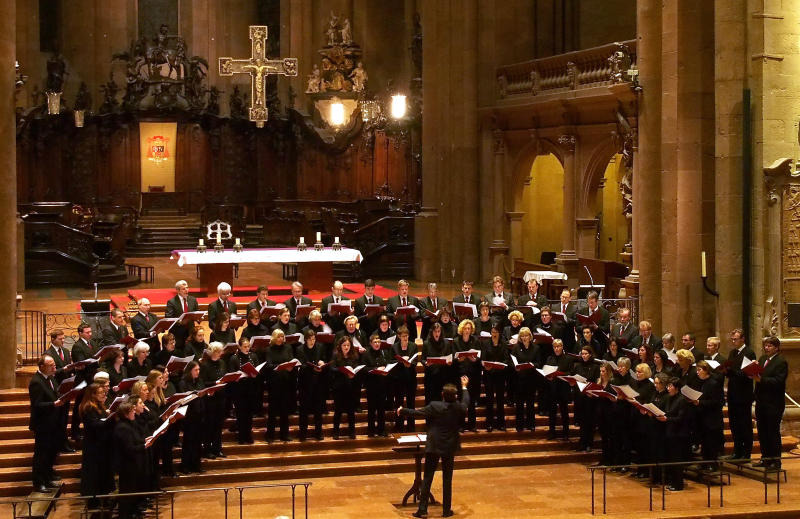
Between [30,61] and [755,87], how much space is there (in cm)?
2652

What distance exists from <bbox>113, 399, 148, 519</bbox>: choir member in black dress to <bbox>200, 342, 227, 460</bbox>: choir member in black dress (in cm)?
194

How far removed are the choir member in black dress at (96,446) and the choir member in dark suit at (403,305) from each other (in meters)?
4.76

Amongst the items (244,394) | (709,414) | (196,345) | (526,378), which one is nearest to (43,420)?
(196,345)

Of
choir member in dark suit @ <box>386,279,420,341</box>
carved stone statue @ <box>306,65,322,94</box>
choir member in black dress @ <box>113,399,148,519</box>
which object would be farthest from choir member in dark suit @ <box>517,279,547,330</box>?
carved stone statue @ <box>306,65,322,94</box>

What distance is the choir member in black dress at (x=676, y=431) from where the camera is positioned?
1498cm

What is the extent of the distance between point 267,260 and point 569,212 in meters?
6.81

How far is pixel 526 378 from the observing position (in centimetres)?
1688

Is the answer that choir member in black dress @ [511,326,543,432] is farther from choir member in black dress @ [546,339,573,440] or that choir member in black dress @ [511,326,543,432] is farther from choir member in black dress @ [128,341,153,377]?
choir member in black dress @ [128,341,153,377]

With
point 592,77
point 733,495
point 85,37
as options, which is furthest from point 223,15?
point 733,495

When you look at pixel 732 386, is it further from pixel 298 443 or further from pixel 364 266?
pixel 364 266

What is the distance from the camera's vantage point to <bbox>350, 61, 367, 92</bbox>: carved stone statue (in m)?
36.1

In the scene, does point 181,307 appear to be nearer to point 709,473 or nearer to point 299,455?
point 299,455

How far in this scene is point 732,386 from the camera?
52.2 feet

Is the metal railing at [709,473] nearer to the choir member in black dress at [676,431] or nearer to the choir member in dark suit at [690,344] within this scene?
the choir member in black dress at [676,431]
